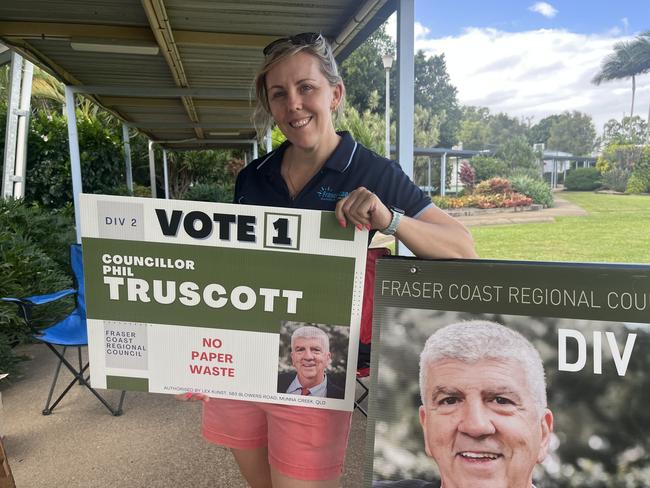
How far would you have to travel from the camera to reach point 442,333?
3.67 feet

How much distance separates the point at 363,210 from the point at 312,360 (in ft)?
1.38

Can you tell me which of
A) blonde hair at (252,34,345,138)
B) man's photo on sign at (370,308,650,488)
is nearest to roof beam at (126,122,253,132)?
blonde hair at (252,34,345,138)

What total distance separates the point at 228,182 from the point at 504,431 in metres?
20.8

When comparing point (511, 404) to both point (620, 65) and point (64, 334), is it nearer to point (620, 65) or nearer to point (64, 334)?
point (64, 334)

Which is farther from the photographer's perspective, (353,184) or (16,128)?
(16,128)

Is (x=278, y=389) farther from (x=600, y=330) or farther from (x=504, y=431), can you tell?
(x=600, y=330)

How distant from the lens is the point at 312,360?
1279mm

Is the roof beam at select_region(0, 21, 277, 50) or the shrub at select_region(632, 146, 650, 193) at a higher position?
the roof beam at select_region(0, 21, 277, 50)

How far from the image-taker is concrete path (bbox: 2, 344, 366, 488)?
104 inches

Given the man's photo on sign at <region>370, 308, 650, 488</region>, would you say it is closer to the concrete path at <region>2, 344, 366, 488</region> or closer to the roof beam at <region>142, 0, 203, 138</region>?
the concrete path at <region>2, 344, 366, 488</region>

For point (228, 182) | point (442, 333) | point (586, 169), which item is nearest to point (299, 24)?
point (442, 333)

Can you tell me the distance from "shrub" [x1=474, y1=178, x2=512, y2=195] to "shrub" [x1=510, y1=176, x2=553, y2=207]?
1.97 ft

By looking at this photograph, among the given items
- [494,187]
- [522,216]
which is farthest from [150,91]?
[494,187]

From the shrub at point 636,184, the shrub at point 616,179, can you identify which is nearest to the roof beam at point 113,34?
the shrub at point 636,184
